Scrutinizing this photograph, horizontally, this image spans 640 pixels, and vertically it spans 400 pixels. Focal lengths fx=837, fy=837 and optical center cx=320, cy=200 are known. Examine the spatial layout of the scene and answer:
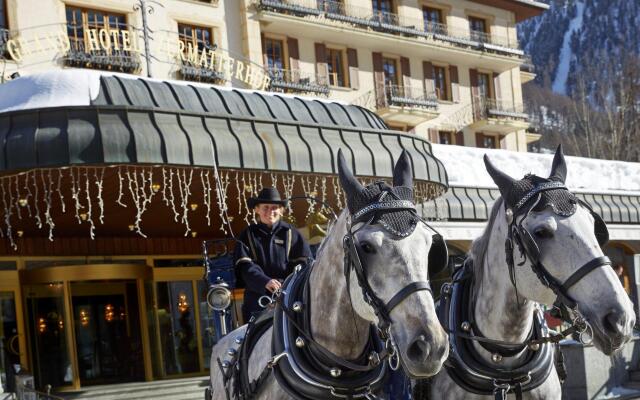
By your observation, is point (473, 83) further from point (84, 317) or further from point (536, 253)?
point (536, 253)

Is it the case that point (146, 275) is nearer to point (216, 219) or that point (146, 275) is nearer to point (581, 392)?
point (216, 219)

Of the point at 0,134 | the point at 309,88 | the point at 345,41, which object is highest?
the point at 345,41

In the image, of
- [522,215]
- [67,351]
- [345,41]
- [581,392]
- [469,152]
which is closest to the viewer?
[522,215]

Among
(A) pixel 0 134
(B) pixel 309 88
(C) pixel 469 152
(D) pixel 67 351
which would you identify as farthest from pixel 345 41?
(A) pixel 0 134

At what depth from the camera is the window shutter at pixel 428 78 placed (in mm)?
32844

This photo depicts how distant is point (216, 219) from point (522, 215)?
14666 millimetres

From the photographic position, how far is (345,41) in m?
30.4

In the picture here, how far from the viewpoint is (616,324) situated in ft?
13.6

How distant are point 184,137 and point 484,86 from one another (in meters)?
25.7

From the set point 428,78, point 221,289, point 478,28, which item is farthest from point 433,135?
point 221,289

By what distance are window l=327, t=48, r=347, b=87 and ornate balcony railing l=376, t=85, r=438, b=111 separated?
5.19 feet

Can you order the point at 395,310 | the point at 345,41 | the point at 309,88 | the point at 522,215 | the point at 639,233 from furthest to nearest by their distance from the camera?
the point at 345,41, the point at 309,88, the point at 639,233, the point at 522,215, the point at 395,310

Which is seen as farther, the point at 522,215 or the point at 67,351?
the point at 67,351

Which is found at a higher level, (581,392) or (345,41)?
(345,41)
